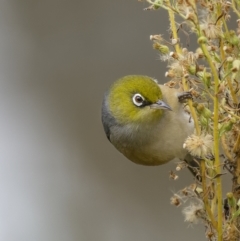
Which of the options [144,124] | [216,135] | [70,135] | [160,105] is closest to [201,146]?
[216,135]

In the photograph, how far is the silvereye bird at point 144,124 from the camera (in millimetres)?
1605

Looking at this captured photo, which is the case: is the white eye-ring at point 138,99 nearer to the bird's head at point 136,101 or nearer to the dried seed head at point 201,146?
the bird's head at point 136,101

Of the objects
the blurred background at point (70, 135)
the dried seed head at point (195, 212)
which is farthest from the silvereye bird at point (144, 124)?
the blurred background at point (70, 135)

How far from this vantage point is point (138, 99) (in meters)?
1.57

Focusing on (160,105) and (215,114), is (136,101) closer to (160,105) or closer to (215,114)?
(160,105)

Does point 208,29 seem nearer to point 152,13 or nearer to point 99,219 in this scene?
point 152,13

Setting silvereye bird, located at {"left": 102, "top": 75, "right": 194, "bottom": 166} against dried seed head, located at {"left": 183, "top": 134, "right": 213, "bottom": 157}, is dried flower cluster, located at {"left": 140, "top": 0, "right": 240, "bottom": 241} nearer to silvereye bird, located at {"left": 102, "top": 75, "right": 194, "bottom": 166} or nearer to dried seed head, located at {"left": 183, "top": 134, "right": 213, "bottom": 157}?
dried seed head, located at {"left": 183, "top": 134, "right": 213, "bottom": 157}

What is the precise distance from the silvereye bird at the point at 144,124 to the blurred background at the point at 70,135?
1.22 metres

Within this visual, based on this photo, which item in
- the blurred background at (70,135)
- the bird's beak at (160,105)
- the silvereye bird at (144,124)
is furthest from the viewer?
the blurred background at (70,135)

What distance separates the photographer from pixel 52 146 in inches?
135

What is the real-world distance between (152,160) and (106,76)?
140 cm

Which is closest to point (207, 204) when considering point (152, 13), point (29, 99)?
point (152, 13)

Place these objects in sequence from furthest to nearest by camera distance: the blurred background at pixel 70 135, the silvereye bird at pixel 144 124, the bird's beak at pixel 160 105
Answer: the blurred background at pixel 70 135, the silvereye bird at pixel 144 124, the bird's beak at pixel 160 105

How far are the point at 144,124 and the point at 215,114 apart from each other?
741mm
